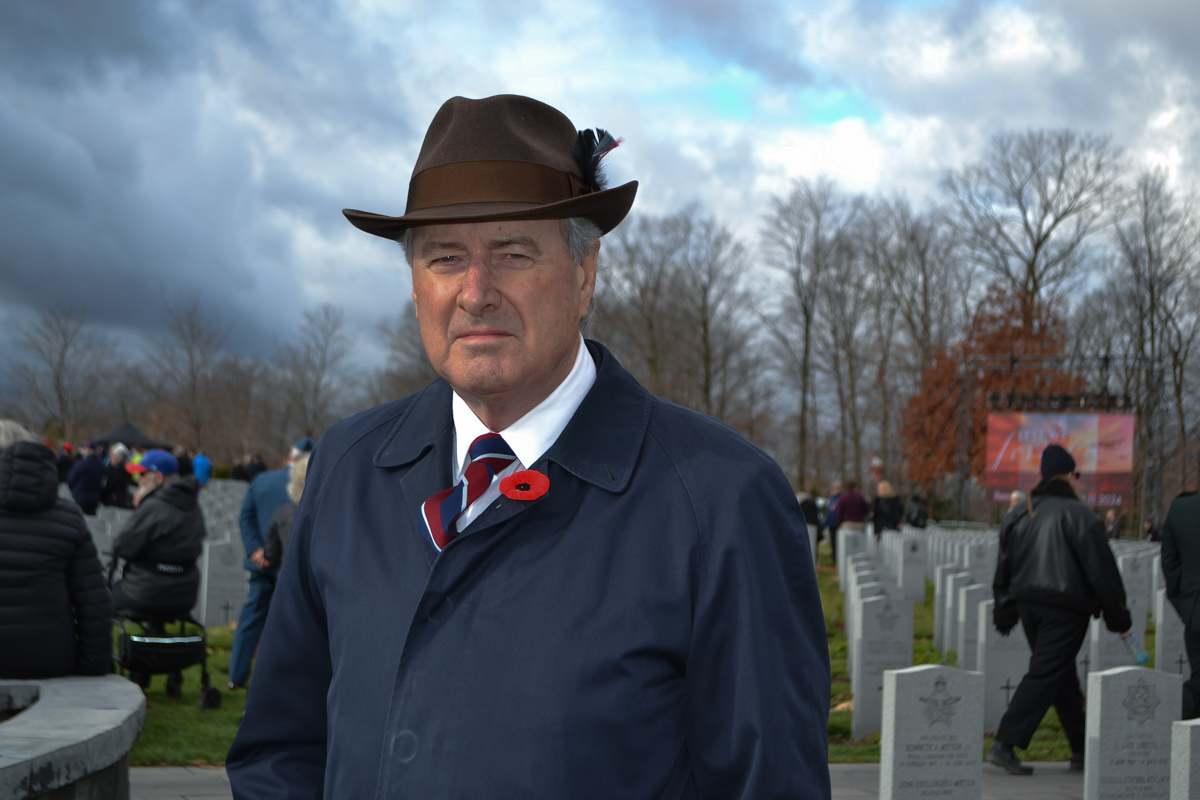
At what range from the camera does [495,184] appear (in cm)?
192

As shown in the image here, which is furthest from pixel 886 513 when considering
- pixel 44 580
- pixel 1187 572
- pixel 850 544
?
pixel 44 580

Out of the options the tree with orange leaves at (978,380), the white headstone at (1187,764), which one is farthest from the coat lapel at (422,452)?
the tree with orange leaves at (978,380)

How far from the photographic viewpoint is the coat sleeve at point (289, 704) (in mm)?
1962

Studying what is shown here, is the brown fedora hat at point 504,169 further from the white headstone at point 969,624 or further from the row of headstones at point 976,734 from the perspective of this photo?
the white headstone at point 969,624

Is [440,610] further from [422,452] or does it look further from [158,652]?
[158,652]

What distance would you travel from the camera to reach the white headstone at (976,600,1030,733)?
8930 millimetres

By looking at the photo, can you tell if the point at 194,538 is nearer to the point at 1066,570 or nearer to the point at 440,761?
the point at 1066,570

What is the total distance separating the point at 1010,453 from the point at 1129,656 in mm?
21391

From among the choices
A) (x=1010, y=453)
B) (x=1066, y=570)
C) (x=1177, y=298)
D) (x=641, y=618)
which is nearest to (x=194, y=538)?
(x=1066, y=570)

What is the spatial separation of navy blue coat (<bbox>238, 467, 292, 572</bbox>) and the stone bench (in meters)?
3.35

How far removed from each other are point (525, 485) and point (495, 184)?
0.53 m

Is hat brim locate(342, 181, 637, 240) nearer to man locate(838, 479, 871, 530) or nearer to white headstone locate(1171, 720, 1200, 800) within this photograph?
white headstone locate(1171, 720, 1200, 800)

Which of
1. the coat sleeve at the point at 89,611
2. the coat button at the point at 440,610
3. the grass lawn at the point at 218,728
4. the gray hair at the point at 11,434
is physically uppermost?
the gray hair at the point at 11,434

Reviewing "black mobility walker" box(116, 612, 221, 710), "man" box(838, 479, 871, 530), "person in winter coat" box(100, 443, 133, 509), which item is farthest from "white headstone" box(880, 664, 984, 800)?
"person in winter coat" box(100, 443, 133, 509)
